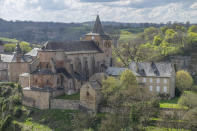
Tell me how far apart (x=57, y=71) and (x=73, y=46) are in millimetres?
8681

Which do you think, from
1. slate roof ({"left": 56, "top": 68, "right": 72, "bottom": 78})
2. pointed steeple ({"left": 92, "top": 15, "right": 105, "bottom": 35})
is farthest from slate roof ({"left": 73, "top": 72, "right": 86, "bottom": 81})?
pointed steeple ({"left": 92, "top": 15, "right": 105, "bottom": 35})

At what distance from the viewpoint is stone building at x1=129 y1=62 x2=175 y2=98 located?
56438 millimetres

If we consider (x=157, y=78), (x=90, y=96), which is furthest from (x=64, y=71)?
(x=157, y=78)

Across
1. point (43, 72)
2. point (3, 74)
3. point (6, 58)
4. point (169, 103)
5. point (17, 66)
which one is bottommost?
point (169, 103)

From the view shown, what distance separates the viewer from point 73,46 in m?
63.2

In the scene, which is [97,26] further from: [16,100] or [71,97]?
[16,100]

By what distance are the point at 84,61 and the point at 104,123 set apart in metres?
25.0

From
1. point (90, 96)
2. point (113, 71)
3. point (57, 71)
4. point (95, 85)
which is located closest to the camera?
point (90, 96)

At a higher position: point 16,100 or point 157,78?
point 157,78

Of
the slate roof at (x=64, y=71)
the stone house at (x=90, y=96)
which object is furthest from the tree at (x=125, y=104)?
the slate roof at (x=64, y=71)

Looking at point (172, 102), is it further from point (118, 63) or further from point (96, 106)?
point (118, 63)

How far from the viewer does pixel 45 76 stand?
5481 cm

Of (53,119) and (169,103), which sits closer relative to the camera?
(53,119)

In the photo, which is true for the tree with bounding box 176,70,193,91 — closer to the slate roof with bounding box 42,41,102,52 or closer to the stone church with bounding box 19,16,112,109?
the stone church with bounding box 19,16,112,109
